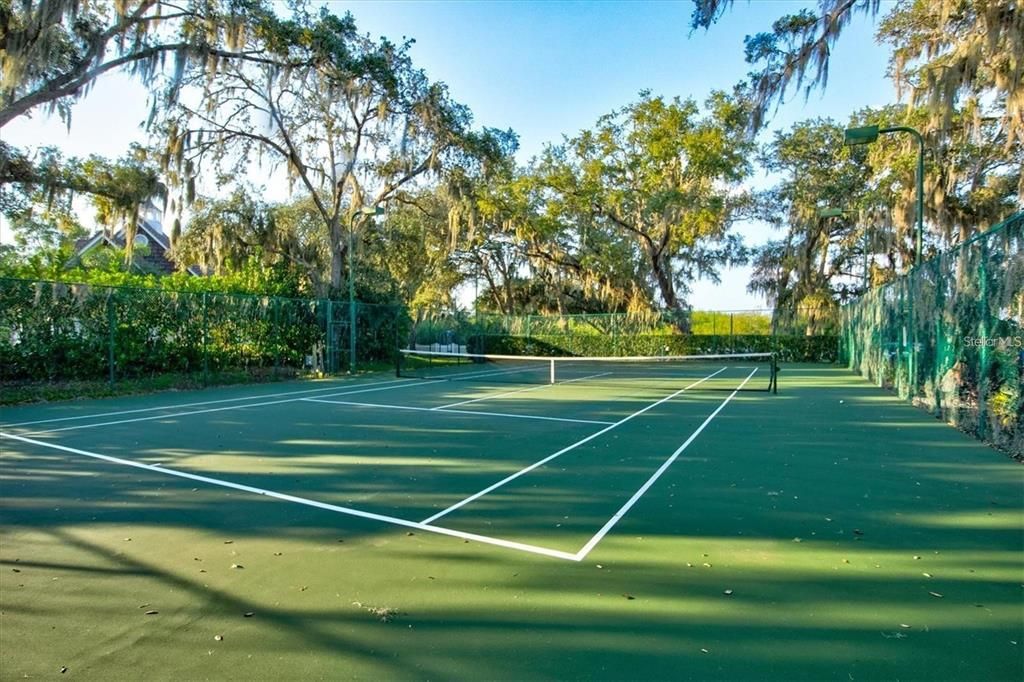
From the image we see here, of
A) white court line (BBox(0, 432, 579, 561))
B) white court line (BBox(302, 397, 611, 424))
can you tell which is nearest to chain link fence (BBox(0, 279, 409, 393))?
white court line (BBox(302, 397, 611, 424))

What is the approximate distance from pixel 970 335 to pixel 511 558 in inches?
283

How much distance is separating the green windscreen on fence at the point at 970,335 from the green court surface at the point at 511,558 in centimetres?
68

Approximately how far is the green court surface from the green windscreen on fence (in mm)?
679

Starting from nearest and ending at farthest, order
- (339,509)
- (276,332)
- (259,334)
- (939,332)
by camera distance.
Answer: (339,509), (939,332), (259,334), (276,332)

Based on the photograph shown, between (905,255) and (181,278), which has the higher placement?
(905,255)

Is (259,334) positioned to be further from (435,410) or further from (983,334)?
(983,334)

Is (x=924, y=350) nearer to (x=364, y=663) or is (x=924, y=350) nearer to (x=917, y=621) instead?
(x=917, y=621)

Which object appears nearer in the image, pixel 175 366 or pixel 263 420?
pixel 263 420

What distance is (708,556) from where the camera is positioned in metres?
3.74

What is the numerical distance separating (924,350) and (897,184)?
15504 mm

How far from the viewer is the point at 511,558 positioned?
372cm

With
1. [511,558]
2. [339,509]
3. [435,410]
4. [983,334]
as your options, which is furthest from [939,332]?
[339,509]

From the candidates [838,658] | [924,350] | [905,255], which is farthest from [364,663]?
[905,255]

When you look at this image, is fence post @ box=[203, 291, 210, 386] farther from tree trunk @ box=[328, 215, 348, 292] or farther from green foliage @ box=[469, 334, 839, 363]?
green foliage @ box=[469, 334, 839, 363]
